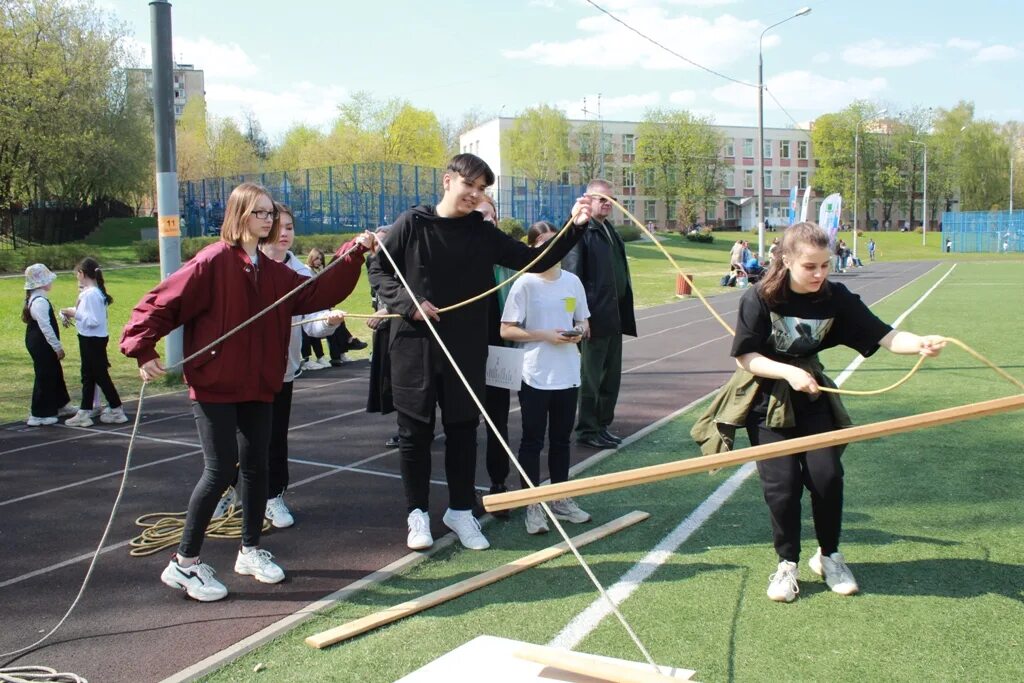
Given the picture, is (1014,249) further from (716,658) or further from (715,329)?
(716,658)

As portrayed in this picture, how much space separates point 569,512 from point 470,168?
228 centimetres

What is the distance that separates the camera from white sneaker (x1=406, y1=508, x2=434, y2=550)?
16.3ft

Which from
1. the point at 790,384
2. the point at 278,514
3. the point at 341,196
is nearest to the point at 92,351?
the point at 278,514

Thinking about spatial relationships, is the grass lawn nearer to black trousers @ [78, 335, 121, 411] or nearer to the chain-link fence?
black trousers @ [78, 335, 121, 411]

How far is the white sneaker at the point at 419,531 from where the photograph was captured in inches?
195

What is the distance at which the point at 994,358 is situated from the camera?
12.8 meters

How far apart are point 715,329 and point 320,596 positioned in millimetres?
15453

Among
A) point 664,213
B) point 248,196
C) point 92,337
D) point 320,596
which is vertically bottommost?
point 320,596

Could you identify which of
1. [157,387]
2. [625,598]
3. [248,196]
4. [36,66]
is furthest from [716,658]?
[36,66]

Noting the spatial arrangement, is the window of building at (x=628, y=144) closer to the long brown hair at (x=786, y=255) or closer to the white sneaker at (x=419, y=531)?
the white sneaker at (x=419, y=531)

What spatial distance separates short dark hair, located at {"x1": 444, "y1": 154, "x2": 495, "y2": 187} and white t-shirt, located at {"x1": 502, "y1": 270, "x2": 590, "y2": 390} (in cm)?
95

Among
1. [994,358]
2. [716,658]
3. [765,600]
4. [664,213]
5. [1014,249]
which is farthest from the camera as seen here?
[664,213]

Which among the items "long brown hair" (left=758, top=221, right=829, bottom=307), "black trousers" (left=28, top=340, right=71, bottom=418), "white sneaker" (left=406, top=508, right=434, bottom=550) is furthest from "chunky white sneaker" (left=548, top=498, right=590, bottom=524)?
"black trousers" (left=28, top=340, right=71, bottom=418)

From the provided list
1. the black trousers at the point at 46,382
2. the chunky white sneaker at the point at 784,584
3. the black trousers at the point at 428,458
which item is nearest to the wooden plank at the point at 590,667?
the chunky white sneaker at the point at 784,584
